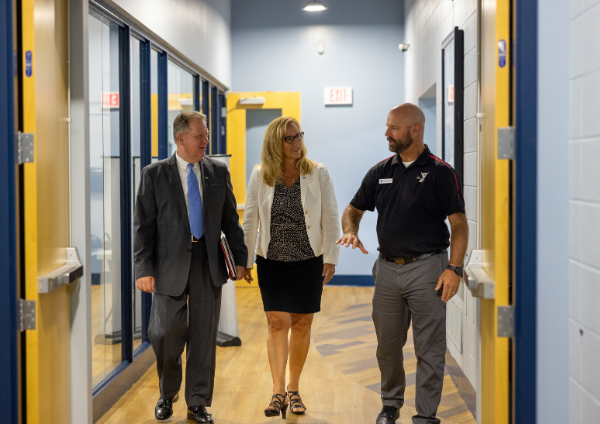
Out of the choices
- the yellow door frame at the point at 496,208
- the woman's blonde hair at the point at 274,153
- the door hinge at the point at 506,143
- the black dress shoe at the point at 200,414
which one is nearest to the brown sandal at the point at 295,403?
the black dress shoe at the point at 200,414

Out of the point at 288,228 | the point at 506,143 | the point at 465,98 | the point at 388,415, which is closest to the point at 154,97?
the point at 288,228

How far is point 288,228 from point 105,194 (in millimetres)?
1120

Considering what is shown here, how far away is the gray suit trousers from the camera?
2969 millimetres

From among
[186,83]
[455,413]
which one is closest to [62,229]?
[455,413]

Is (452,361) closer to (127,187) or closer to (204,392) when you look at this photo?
(204,392)

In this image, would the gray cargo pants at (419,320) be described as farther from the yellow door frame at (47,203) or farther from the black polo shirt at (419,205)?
the yellow door frame at (47,203)

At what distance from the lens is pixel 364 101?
728cm

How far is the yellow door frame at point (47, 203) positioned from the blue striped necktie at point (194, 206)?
0.71m

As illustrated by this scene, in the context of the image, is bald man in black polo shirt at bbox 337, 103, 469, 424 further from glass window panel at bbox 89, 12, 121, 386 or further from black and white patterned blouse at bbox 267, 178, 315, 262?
glass window panel at bbox 89, 12, 121, 386

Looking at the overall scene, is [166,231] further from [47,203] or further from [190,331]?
[47,203]

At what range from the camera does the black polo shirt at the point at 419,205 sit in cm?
274

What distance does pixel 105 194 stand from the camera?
136 inches

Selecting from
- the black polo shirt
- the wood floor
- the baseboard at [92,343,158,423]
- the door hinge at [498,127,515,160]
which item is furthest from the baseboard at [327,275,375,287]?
the door hinge at [498,127,515,160]

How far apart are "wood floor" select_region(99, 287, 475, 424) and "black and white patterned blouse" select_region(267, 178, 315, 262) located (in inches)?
33.8
